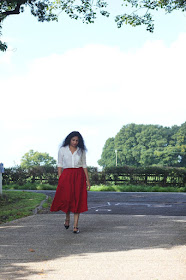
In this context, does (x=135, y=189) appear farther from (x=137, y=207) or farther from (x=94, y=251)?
(x=94, y=251)

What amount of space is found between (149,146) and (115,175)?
6125 centimetres

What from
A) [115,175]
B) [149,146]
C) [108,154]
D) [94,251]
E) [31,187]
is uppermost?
[149,146]

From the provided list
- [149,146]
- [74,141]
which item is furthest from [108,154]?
[74,141]

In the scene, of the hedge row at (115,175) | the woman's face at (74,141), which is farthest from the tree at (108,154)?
the woman's face at (74,141)

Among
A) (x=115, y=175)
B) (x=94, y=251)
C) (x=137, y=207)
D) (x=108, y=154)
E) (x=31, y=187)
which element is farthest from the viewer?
(x=108, y=154)

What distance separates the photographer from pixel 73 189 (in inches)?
335

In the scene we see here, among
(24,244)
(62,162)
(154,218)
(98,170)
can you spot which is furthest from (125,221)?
(98,170)

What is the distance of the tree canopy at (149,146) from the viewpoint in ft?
289

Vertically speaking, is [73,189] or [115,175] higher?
[115,175]

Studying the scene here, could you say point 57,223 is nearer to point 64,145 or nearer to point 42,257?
point 64,145

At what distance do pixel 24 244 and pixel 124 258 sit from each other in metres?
1.84

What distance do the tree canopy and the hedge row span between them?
57735 mm

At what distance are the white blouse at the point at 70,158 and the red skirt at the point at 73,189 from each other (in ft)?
0.31

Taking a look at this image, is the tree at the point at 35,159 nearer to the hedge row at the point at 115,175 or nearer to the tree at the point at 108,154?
the tree at the point at 108,154
